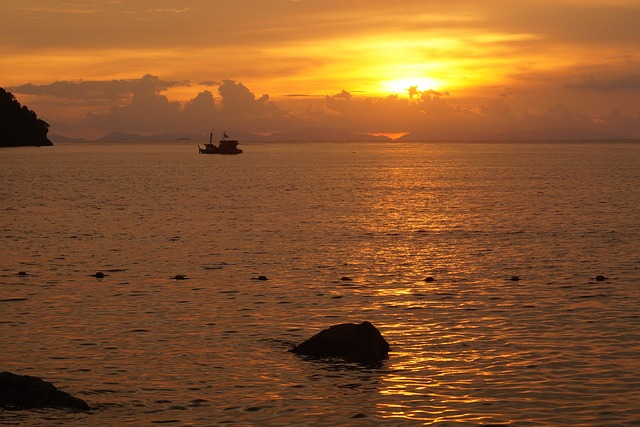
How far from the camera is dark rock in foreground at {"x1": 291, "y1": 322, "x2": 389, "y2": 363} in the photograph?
2273 centimetres

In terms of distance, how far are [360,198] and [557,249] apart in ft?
170

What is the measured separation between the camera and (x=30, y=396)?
18.4 meters

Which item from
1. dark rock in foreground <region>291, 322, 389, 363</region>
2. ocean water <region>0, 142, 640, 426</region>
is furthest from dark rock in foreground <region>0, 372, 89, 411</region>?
dark rock in foreground <region>291, 322, 389, 363</region>

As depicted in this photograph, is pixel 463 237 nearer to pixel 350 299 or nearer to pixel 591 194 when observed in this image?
pixel 350 299

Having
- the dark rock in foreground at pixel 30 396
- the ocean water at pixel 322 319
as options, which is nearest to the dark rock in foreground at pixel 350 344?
the ocean water at pixel 322 319

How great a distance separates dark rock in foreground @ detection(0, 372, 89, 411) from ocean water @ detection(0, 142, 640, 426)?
15.9 inches

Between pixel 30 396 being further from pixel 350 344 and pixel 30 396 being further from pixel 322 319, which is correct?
pixel 322 319

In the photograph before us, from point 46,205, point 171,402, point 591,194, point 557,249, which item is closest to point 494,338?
point 171,402

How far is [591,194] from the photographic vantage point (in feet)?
329

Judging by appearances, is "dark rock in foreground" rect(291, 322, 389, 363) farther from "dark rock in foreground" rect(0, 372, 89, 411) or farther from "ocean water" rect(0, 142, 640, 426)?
"dark rock in foreground" rect(0, 372, 89, 411)

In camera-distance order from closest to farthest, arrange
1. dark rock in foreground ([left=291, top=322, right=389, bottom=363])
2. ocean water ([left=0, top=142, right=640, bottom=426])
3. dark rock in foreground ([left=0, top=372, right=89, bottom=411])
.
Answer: dark rock in foreground ([left=0, top=372, right=89, bottom=411]) < ocean water ([left=0, top=142, right=640, bottom=426]) < dark rock in foreground ([left=291, top=322, right=389, bottom=363])

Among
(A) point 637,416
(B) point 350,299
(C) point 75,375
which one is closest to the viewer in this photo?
(A) point 637,416

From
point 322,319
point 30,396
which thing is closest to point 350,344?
point 322,319

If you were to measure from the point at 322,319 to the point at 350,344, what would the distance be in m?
5.55
